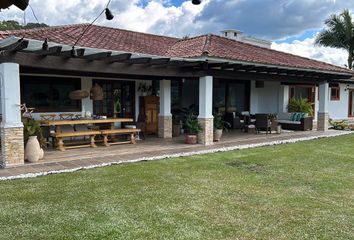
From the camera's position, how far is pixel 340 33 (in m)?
28.7

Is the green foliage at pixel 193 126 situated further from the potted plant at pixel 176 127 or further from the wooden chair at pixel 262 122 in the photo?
the wooden chair at pixel 262 122

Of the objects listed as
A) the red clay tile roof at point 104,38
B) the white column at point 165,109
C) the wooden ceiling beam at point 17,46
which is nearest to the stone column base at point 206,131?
the white column at point 165,109

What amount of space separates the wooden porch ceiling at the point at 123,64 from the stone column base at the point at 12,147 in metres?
1.69

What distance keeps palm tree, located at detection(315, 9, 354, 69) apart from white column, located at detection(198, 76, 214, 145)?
2222cm

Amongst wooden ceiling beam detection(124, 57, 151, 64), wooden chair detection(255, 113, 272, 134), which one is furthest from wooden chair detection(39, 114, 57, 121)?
wooden chair detection(255, 113, 272, 134)

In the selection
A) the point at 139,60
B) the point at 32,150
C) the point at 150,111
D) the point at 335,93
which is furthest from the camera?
the point at 335,93

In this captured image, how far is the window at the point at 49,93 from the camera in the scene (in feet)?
37.6

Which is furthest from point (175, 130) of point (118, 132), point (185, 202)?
point (185, 202)

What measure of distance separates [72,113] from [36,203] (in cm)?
755

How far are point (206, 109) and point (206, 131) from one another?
771mm

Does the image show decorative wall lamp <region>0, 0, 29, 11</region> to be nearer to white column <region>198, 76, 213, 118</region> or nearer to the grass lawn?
the grass lawn

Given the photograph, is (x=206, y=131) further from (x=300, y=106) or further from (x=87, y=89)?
(x=300, y=106)

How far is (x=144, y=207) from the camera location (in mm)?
5168

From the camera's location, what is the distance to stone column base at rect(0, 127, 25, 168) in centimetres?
785
